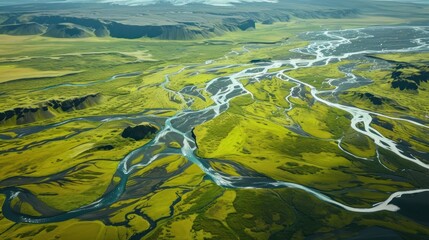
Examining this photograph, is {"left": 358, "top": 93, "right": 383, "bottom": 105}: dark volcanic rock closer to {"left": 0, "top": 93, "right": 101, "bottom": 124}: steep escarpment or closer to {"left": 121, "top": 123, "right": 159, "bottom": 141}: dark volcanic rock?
{"left": 121, "top": 123, "right": 159, "bottom": 141}: dark volcanic rock

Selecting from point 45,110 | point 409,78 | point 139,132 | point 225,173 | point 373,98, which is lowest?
point 45,110

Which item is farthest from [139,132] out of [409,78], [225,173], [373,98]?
[409,78]

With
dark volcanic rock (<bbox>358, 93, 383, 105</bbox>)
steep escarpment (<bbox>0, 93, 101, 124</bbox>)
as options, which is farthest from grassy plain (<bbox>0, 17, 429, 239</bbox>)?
dark volcanic rock (<bbox>358, 93, 383, 105</bbox>)

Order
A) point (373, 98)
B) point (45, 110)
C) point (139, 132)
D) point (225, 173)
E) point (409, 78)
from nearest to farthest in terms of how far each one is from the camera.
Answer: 1. point (225, 173)
2. point (139, 132)
3. point (45, 110)
4. point (373, 98)
5. point (409, 78)

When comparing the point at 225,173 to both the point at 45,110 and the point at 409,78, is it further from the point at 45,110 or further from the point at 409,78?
the point at 409,78

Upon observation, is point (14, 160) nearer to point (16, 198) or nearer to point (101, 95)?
point (16, 198)

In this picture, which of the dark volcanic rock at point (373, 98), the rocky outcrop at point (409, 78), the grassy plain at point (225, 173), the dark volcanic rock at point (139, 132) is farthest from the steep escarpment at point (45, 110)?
the rocky outcrop at point (409, 78)
